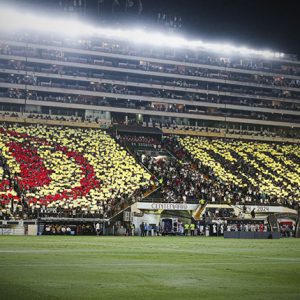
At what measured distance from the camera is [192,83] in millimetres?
94125

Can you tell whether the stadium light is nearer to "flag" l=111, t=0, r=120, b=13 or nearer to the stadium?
the stadium

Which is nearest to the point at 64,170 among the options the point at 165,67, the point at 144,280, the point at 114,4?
the point at 165,67

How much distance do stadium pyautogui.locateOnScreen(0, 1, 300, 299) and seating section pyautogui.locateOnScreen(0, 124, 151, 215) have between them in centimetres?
18

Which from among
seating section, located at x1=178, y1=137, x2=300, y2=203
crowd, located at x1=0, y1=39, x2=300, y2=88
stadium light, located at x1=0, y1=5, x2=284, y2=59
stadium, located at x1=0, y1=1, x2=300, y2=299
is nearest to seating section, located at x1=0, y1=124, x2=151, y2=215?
stadium, located at x1=0, y1=1, x2=300, y2=299

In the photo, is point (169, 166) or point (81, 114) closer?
point (169, 166)

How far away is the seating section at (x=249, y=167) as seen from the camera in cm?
6308

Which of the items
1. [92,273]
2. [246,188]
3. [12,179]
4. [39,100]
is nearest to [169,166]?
[246,188]

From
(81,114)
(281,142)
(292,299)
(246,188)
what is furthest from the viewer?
(281,142)

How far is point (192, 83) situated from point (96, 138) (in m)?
A: 27.6

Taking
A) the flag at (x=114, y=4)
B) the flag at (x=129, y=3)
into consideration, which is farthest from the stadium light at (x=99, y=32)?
the flag at (x=129, y=3)

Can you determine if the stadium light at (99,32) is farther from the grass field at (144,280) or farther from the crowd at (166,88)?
the grass field at (144,280)

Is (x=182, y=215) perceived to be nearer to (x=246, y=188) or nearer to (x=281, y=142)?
(x=246, y=188)

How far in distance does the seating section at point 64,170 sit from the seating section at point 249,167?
9512mm

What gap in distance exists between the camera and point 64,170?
195ft
